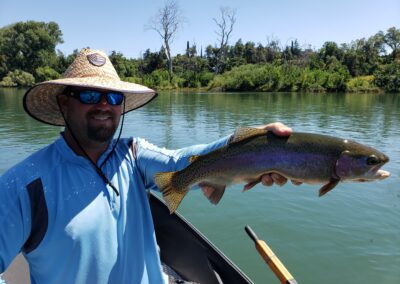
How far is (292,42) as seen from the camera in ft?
278

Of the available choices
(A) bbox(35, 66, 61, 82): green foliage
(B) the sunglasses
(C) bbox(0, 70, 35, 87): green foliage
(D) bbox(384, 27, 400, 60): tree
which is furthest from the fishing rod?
(D) bbox(384, 27, 400, 60): tree

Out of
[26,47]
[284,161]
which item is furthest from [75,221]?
[26,47]

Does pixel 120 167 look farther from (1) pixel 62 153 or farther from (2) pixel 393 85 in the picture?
(2) pixel 393 85

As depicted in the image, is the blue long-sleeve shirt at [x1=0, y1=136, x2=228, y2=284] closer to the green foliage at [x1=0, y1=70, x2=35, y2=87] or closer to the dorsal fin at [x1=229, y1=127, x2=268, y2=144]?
the dorsal fin at [x1=229, y1=127, x2=268, y2=144]

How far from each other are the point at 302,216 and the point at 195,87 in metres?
57.0

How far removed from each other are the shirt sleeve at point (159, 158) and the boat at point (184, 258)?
1.44 metres

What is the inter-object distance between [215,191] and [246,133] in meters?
0.48

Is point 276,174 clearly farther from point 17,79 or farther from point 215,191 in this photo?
point 17,79

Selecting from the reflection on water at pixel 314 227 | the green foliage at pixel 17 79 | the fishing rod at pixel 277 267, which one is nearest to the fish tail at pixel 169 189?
the fishing rod at pixel 277 267

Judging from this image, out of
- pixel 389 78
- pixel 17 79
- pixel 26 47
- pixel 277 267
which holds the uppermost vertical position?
pixel 26 47

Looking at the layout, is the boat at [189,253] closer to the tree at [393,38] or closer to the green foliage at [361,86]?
the green foliage at [361,86]

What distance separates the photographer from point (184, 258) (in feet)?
14.4

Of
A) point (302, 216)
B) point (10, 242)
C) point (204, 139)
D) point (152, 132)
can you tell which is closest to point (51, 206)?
point (10, 242)

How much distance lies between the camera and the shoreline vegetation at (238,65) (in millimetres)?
58469
